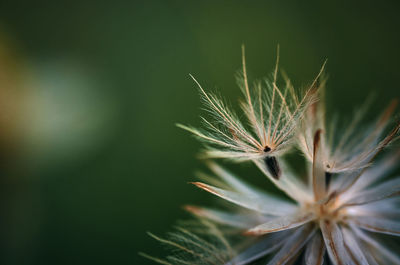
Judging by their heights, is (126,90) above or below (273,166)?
above

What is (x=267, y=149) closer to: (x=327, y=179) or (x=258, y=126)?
(x=258, y=126)

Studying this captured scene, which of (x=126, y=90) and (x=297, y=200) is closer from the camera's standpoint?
(x=297, y=200)

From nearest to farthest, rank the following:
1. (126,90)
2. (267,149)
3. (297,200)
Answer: (267,149) < (297,200) < (126,90)

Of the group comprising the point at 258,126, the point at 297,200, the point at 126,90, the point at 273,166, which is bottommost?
the point at 297,200

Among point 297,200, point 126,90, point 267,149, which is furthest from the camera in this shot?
point 126,90

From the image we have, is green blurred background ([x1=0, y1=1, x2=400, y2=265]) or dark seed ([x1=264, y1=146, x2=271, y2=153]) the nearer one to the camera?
dark seed ([x1=264, y1=146, x2=271, y2=153])

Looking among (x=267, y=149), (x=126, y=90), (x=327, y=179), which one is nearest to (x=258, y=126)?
(x=267, y=149)

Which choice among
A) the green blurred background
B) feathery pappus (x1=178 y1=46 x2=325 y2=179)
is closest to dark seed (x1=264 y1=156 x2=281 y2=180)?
feathery pappus (x1=178 y1=46 x2=325 y2=179)

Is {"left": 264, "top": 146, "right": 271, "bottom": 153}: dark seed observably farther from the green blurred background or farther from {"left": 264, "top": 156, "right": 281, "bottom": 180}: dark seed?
the green blurred background
